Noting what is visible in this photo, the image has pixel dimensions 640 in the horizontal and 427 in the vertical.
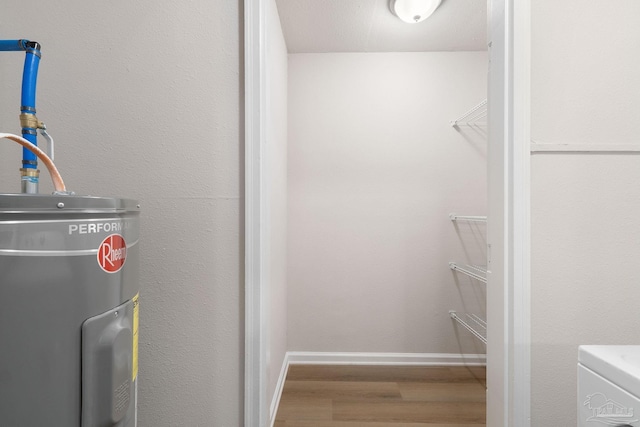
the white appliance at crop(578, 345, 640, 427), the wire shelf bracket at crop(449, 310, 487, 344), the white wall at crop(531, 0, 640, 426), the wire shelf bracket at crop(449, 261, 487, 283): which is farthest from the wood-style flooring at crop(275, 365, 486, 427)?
the white appliance at crop(578, 345, 640, 427)

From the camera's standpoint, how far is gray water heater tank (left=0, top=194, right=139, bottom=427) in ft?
1.96

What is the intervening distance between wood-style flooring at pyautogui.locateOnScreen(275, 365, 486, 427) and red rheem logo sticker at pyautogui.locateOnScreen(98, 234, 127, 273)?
1390 mm

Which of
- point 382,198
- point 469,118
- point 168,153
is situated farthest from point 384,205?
point 168,153

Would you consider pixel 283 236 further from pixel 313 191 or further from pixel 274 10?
pixel 274 10

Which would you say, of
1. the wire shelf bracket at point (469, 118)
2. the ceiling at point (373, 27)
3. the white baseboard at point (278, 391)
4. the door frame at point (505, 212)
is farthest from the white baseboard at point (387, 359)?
the ceiling at point (373, 27)

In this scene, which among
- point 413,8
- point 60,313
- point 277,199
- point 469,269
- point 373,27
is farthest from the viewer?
point 469,269

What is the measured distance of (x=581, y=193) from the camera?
45.1 inches

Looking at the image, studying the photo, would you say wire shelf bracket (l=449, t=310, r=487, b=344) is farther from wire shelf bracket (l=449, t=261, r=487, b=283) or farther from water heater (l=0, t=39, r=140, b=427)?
water heater (l=0, t=39, r=140, b=427)

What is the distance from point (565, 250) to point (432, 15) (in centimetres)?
151

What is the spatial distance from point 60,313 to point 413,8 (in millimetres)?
2001

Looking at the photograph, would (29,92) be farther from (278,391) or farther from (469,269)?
(469,269)

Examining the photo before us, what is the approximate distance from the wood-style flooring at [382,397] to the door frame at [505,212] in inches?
29.3

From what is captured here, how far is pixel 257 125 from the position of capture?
1.13 m

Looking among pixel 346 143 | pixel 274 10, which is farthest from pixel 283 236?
pixel 274 10
